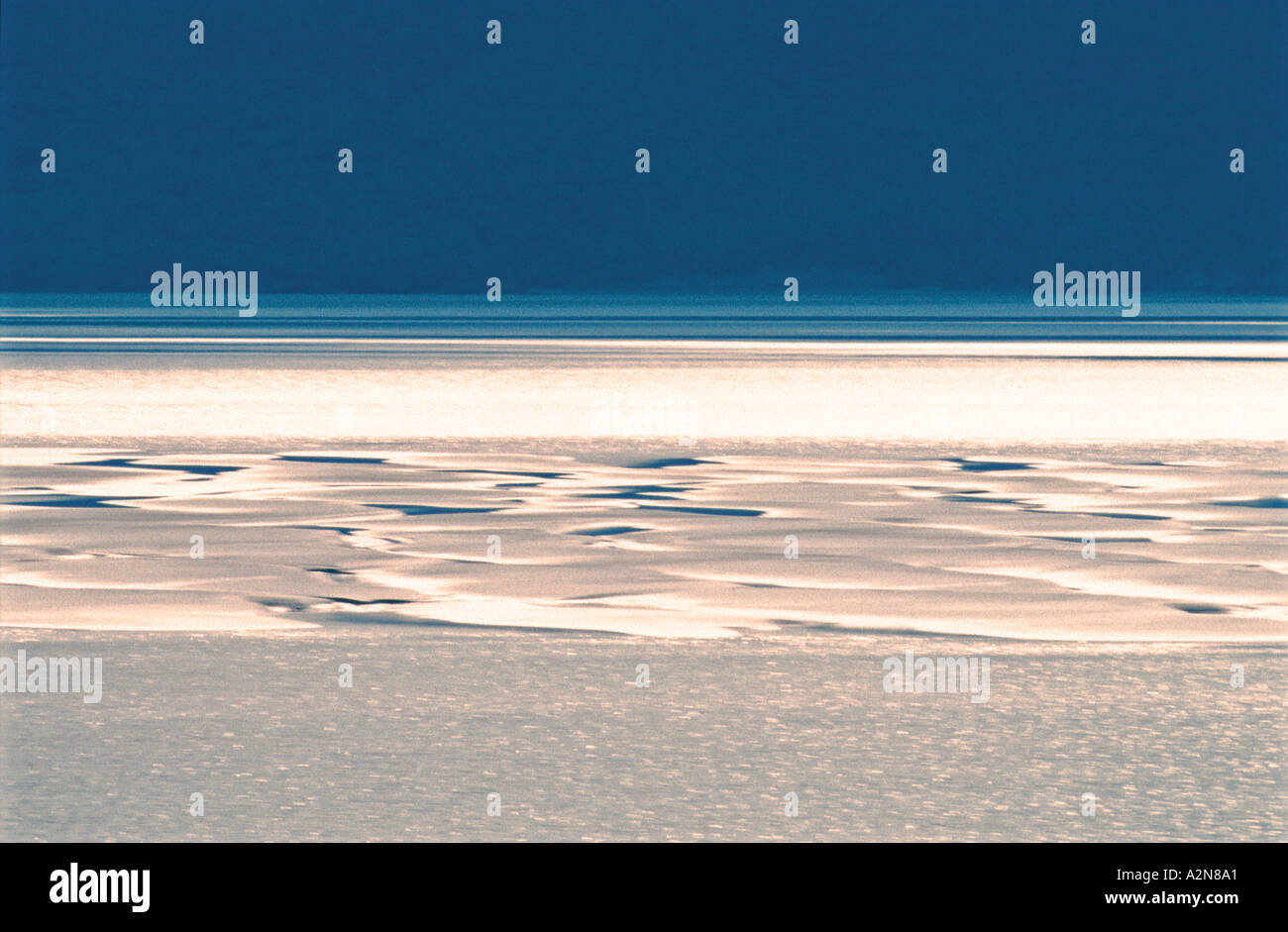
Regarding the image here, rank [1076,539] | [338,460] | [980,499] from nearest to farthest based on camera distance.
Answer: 1. [1076,539]
2. [980,499]
3. [338,460]

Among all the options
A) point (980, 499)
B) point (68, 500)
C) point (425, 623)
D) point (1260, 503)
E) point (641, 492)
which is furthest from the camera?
point (641, 492)

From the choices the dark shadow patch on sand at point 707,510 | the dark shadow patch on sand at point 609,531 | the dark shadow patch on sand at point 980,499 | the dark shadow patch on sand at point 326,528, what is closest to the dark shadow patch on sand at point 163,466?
the dark shadow patch on sand at point 326,528

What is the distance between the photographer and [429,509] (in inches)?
663

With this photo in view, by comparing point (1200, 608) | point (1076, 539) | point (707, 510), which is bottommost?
point (1200, 608)

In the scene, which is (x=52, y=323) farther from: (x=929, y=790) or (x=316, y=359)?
(x=929, y=790)

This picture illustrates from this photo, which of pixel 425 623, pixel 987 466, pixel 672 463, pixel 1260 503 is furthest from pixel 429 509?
pixel 1260 503

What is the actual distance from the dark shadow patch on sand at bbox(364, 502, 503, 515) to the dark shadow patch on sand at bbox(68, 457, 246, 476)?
2.87m

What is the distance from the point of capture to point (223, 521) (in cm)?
1588

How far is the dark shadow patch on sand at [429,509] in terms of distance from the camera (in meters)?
16.6

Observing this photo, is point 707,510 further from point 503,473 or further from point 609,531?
point 503,473

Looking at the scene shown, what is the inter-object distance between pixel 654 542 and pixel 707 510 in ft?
6.54

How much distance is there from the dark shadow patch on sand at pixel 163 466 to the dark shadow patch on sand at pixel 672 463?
128 inches

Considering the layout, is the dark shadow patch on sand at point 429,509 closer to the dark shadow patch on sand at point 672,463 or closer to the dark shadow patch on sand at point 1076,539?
the dark shadow patch on sand at point 672,463

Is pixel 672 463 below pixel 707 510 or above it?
above
